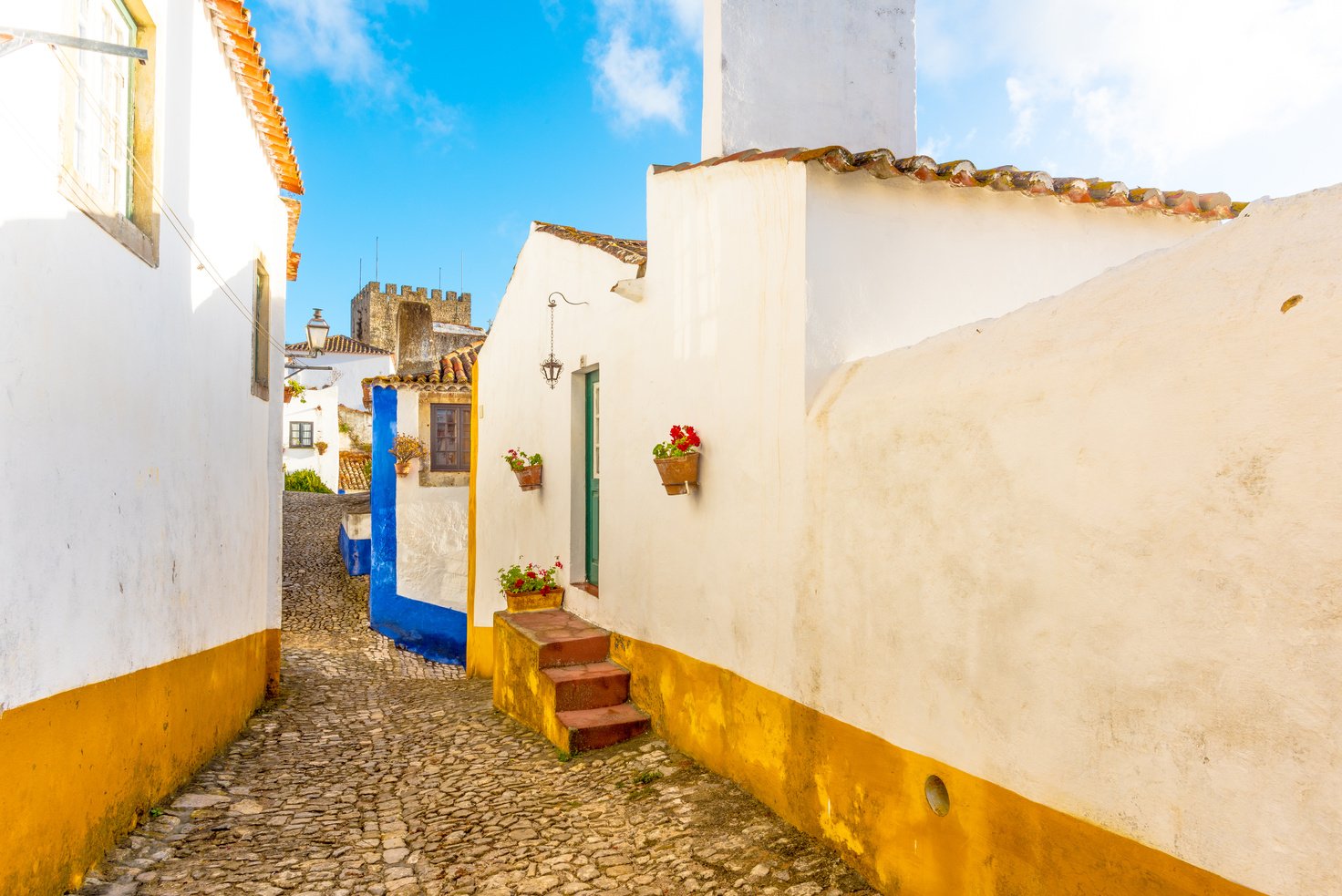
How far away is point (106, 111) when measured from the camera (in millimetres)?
4559

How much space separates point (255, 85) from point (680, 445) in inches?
196

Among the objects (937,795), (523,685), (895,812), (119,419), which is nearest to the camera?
(937,795)

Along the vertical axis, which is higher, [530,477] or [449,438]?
[449,438]

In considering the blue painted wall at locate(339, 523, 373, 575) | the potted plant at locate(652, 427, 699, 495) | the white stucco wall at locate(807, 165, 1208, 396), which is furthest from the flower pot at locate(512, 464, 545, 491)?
the blue painted wall at locate(339, 523, 373, 575)

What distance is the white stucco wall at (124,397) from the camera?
11.3 ft

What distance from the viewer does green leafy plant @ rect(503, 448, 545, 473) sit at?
8922mm

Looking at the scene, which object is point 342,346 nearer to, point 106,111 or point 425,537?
point 425,537

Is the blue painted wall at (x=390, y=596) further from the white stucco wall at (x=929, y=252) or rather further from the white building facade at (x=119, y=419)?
the white stucco wall at (x=929, y=252)

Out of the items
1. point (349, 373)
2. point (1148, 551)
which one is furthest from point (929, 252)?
point (349, 373)

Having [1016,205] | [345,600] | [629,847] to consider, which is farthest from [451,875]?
[345,600]

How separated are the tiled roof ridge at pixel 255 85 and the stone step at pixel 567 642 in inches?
200

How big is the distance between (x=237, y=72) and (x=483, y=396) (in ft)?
16.2

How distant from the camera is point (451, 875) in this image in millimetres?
4336

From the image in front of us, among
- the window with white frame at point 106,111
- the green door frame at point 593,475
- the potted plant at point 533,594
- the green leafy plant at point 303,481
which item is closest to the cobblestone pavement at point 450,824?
the potted plant at point 533,594
